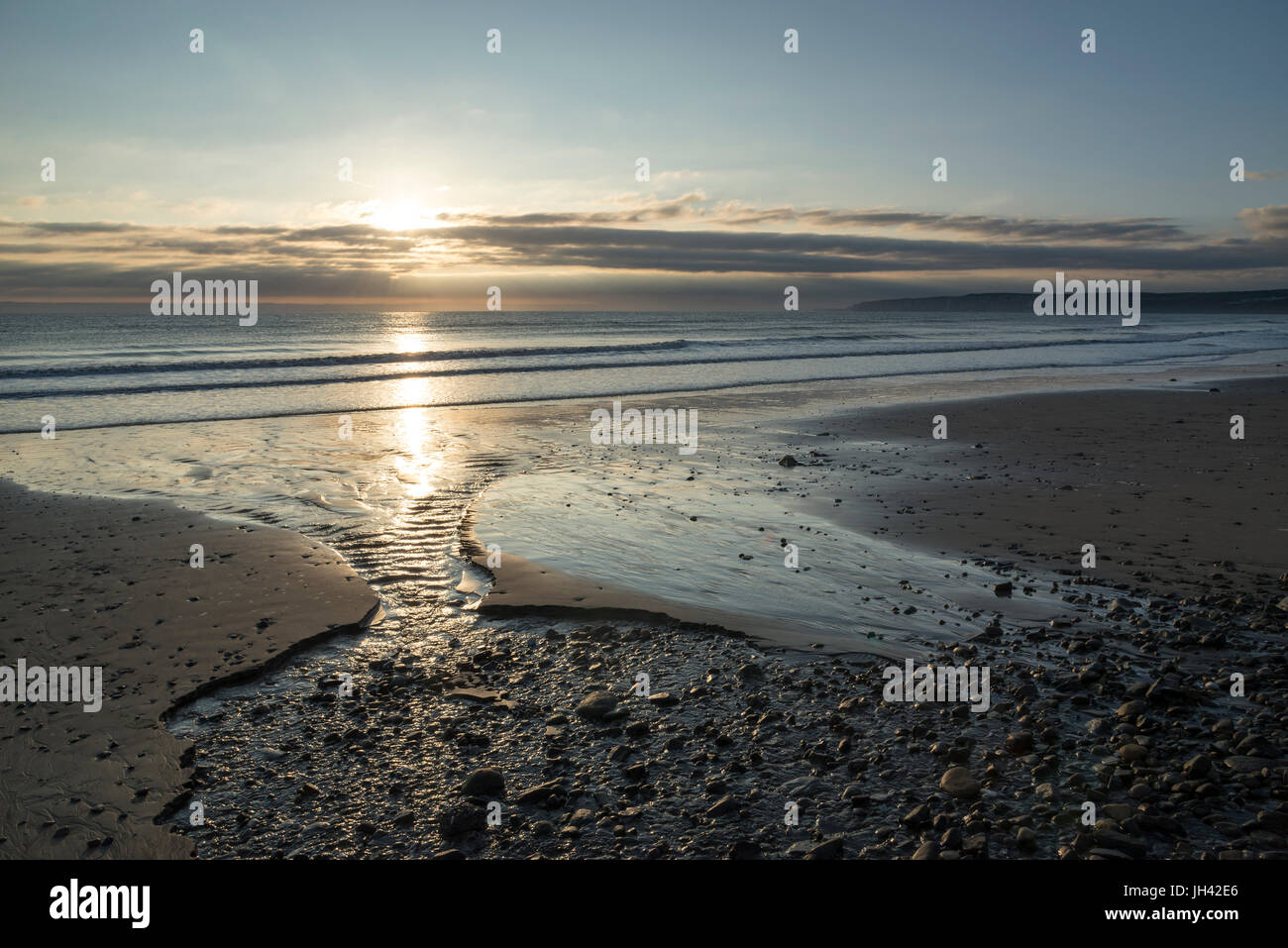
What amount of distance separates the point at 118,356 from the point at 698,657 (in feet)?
164

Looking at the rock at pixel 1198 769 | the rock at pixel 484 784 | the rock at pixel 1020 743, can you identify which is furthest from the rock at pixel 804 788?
the rock at pixel 1198 769

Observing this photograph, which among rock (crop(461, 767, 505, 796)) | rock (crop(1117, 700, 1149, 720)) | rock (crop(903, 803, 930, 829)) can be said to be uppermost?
rock (crop(1117, 700, 1149, 720))

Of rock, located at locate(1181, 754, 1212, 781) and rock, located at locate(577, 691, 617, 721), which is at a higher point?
rock, located at locate(577, 691, 617, 721)

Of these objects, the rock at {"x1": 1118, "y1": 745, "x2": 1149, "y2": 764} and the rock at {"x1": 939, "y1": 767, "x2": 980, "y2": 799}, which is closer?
the rock at {"x1": 939, "y1": 767, "x2": 980, "y2": 799}

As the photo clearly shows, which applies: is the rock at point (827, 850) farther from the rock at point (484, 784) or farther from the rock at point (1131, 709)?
the rock at point (1131, 709)

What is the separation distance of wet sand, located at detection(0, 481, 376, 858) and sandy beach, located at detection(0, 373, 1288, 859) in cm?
3

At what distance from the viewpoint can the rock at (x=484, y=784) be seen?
4.64m

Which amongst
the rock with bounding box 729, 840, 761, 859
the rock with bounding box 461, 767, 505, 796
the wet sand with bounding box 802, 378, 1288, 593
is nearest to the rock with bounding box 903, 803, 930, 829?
the rock with bounding box 729, 840, 761, 859

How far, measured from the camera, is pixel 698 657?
6.58 meters

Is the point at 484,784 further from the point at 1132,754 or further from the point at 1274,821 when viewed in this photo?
the point at 1274,821

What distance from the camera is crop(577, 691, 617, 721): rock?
221 inches

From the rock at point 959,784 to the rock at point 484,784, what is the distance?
8.75 feet

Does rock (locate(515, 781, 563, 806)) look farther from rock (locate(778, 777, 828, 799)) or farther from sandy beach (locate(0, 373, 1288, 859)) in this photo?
rock (locate(778, 777, 828, 799))

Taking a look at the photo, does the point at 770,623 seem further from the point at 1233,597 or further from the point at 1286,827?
the point at 1233,597
